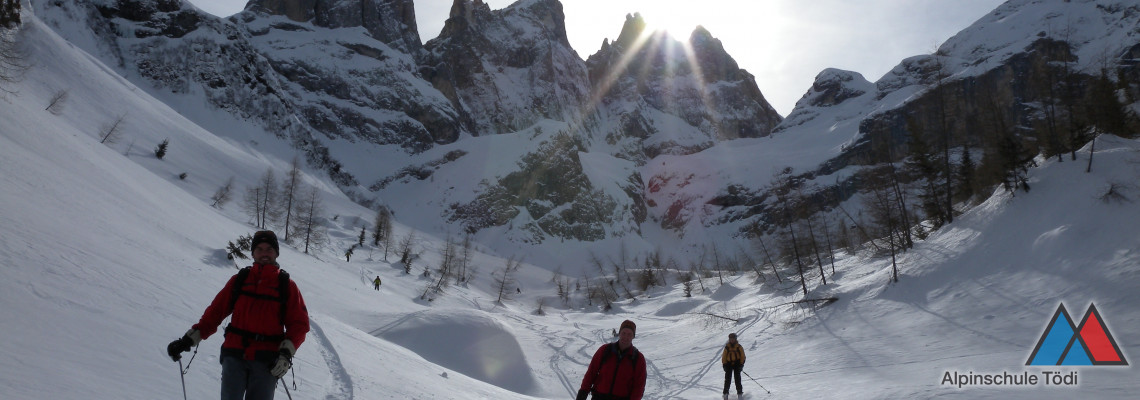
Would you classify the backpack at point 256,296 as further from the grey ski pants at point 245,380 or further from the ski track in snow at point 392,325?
the ski track in snow at point 392,325

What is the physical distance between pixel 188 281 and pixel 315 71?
147367mm

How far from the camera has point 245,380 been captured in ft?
16.3

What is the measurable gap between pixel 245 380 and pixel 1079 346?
17.2 m

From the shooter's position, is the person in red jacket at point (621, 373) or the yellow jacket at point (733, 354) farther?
the yellow jacket at point (733, 354)

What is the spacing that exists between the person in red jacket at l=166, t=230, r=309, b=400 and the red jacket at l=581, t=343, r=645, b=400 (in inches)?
137

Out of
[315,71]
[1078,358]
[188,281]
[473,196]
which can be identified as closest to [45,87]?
[188,281]

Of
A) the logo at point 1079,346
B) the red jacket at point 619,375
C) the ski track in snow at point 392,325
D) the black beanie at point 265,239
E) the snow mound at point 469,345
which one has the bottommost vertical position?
the snow mound at point 469,345

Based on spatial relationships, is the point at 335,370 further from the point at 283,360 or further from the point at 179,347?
the point at 283,360

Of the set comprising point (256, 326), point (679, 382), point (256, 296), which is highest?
point (256, 296)

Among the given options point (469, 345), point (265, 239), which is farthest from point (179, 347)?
point (469, 345)

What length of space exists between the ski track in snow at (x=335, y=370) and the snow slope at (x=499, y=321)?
59mm

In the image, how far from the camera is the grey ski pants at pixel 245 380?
4.89m

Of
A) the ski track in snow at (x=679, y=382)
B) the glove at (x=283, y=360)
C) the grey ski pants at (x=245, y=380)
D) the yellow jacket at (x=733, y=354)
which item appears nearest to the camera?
the glove at (x=283, y=360)

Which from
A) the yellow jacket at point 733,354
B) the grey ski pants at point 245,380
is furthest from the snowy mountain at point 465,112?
the grey ski pants at point 245,380
